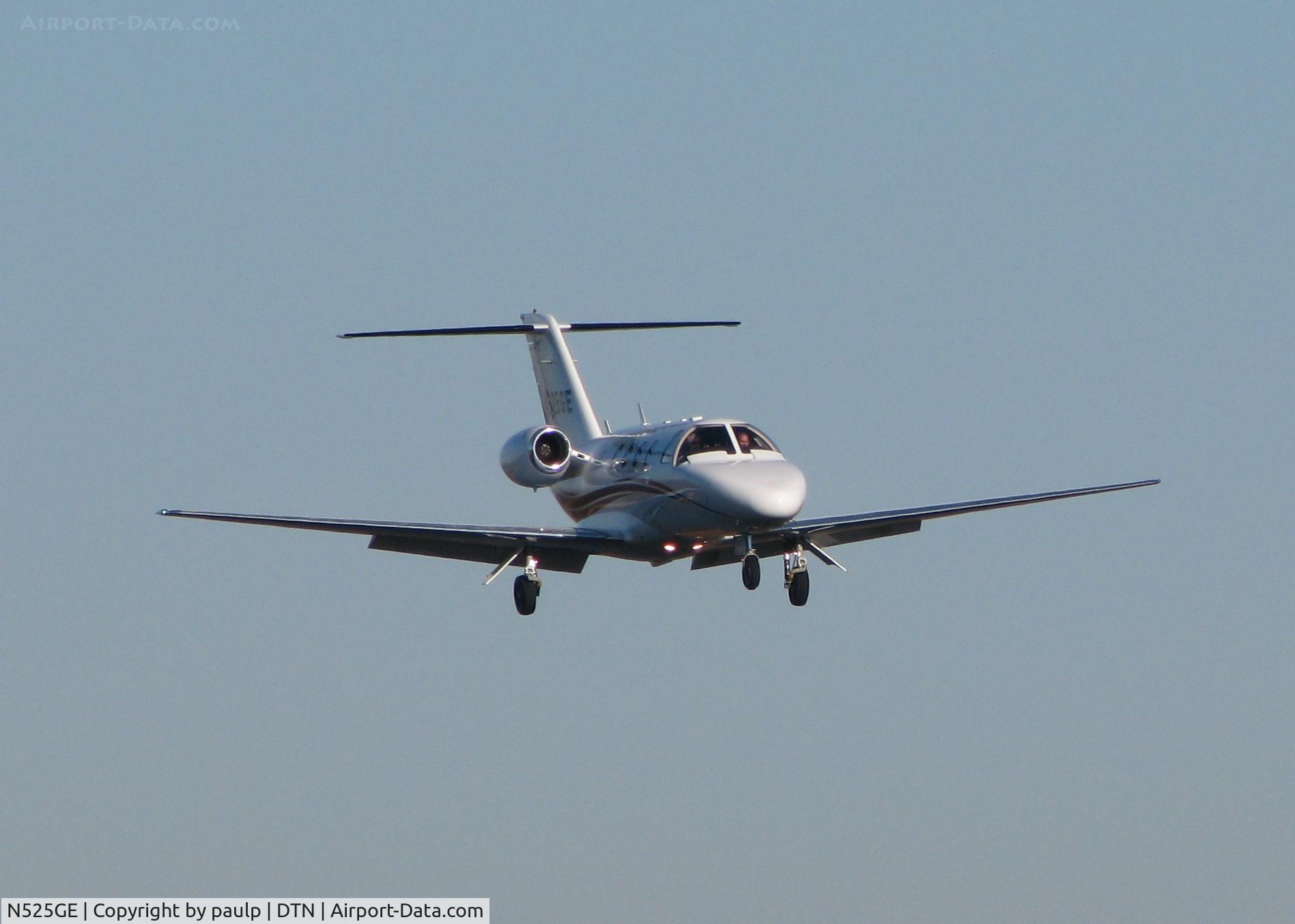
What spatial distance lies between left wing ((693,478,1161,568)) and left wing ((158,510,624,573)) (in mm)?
1954

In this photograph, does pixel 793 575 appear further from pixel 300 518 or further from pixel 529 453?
pixel 300 518

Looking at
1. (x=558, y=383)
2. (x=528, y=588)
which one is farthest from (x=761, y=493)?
(x=558, y=383)

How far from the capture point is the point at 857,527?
132 ft

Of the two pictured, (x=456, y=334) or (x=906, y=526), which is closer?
(x=906, y=526)

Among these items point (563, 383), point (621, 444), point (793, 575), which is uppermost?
point (563, 383)

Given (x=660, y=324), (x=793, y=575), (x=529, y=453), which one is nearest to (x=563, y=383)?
(x=660, y=324)

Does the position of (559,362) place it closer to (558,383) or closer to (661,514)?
(558,383)

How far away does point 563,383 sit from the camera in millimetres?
47125

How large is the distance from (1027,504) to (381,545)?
10.7 metres

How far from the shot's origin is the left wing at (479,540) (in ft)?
126

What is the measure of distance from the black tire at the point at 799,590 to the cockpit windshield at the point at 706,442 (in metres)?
2.24

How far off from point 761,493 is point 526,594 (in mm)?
5209

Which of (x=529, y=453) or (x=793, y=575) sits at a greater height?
(x=529, y=453)

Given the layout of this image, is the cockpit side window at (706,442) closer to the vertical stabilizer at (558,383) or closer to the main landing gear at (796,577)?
the main landing gear at (796,577)
